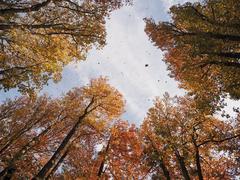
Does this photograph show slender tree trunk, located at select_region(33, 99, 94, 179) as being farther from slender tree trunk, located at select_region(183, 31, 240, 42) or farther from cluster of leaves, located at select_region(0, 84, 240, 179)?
slender tree trunk, located at select_region(183, 31, 240, 42)

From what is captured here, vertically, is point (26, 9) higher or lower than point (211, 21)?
lower

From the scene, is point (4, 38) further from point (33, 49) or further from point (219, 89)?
point (219, 89)

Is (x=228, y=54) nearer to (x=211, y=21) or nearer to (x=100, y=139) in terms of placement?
(x=211, y=21)

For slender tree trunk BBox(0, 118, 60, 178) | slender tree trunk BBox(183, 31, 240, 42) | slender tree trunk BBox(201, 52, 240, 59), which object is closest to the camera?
slender tree trunk BBox(183, 31, 240, 42)

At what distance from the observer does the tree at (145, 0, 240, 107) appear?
1070 cm

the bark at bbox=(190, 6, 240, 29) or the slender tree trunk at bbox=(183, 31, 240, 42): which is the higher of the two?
the bark at bbox=(190, 6, 240, 29)

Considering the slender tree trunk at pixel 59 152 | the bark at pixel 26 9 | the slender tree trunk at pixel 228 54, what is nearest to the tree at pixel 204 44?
the slender tree trunk at pixel 228 54

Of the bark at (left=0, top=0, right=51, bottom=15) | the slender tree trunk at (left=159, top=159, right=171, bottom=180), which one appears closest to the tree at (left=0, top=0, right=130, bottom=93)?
the bark at (left=0, top=0, right=51, bottom=15)

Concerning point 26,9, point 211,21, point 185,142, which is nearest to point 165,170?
point 185,142

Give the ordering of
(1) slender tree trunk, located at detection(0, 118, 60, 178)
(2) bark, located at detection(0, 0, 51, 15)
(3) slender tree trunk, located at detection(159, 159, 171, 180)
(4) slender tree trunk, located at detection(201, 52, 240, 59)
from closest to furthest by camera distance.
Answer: (2) bark, located at detection(0, 0, 51, 15), (4) slender tree trunk, located at detection(201, 52, 240, 59), (1) slender tree trunk, located at detection(0, 118, 60, 178), (3) slender tree trunk, located at detection(159, 159, 171, 180)

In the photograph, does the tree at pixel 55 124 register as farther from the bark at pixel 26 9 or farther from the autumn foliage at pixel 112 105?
the bark at pixel 26 9

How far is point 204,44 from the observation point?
1073cm

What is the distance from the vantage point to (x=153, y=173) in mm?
19656

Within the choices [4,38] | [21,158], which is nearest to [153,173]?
[21,158]
